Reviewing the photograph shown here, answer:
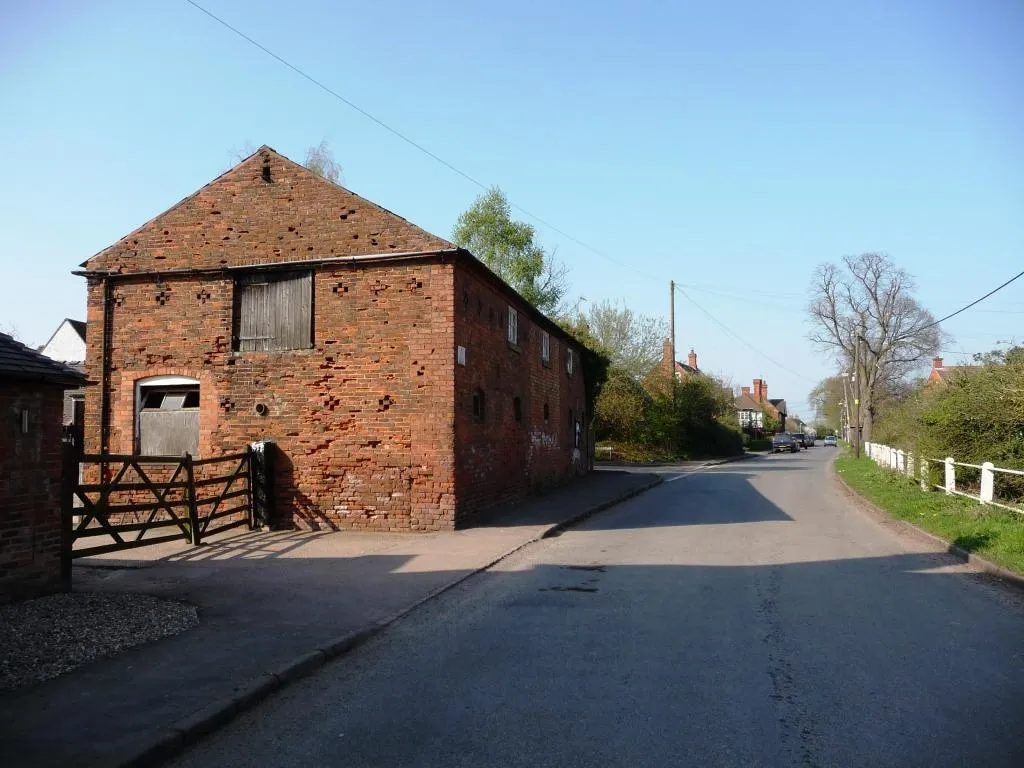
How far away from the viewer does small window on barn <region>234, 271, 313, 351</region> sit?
47.1ft

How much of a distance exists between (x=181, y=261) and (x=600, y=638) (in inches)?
461

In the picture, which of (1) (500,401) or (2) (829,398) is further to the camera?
(2) (829,398)

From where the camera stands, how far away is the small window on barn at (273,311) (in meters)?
14.3

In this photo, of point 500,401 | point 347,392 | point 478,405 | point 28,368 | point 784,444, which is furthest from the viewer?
point 784,444

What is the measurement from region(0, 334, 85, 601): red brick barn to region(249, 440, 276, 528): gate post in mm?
5515

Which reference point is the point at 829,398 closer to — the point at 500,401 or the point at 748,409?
the point at 748,409

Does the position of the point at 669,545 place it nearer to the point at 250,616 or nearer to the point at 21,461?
the point at 250,616

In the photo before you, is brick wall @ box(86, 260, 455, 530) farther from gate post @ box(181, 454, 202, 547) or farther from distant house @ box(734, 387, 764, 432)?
distant house @ box(734, 387, 764, 432)

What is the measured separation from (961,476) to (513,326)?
35.7 ft

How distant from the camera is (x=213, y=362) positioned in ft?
47.9

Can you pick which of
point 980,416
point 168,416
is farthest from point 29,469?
point 980,416

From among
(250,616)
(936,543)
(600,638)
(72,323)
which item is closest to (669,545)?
(936,543)

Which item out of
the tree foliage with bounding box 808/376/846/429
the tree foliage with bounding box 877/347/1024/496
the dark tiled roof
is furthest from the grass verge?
the tree foliage with bounding box 808/376/846/429

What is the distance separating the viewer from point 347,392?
550 inches
